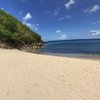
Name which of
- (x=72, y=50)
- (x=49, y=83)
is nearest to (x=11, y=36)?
(x=72, y=50)

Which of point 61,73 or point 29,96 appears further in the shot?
point 61,73

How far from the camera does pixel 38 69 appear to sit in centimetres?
1142

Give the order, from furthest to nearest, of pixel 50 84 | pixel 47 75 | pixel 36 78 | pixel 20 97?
pixel 47 75 < pixel 36 78 < pixel 50 84 < pixel 20 97

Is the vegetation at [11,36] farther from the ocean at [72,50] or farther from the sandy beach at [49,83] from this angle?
the sandy beach at [49,83]

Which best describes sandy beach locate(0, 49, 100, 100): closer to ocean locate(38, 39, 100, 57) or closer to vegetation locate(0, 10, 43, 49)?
ocean locate(38, 39, 100, 57)

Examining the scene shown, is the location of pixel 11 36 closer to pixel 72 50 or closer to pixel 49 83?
pixel 72 50

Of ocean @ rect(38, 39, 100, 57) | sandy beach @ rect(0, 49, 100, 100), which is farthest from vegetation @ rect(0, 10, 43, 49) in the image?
sandy beach @ rect(0, 49, 100, 100)

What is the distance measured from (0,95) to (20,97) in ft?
2.44

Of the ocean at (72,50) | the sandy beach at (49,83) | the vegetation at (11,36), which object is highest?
the vegetation at (11,36)

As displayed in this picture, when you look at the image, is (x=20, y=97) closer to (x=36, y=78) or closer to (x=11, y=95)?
(x=11, y=95)

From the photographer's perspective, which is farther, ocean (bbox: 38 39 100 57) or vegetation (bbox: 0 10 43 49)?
vegetation (bbox: 0 10 43 49)

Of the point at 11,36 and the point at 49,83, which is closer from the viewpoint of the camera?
the point at 49,83

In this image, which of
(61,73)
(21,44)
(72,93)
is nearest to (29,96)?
(72,93)

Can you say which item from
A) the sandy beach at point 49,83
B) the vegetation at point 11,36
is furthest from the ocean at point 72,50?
the sandy beach at point 49,83
